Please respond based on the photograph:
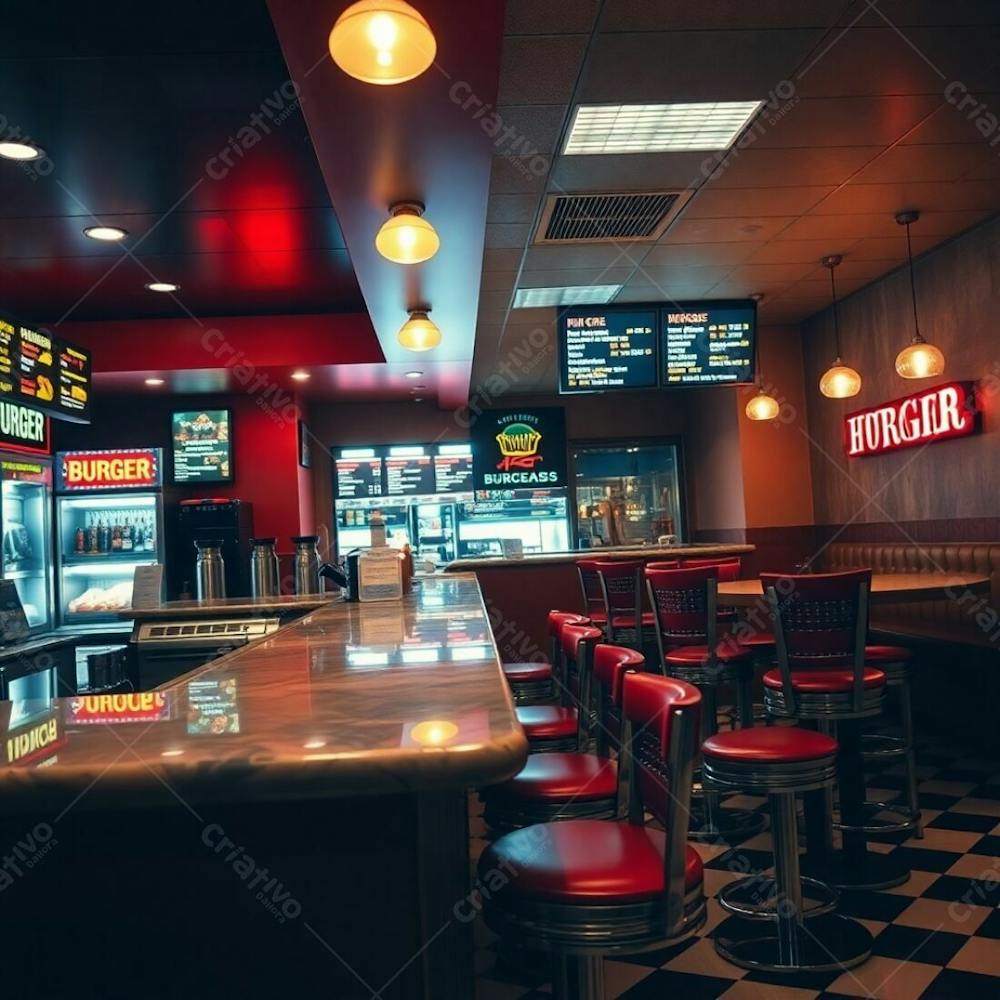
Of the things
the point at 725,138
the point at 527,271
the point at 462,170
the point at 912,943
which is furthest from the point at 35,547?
the point at 912,943

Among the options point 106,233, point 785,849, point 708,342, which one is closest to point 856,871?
point 785,849

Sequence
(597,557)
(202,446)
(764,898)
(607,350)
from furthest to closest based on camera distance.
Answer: (202,446)
(607,350)
(597,557)
(764,898)

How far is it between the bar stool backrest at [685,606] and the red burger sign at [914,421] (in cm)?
258

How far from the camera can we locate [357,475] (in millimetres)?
9312

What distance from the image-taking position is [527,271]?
5715mm

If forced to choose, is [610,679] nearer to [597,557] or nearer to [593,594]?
[593,594]

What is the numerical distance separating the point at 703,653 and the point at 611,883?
2.52 meters

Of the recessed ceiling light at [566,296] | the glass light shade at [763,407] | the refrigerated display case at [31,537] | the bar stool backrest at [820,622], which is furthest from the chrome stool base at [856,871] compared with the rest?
the refrigerated display case at [31,537]

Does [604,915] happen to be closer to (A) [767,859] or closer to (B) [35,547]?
(A) [767,859]

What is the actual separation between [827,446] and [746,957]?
535 centimetres

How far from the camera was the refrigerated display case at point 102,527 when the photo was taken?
6.39 m

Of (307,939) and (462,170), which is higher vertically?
(462,170)

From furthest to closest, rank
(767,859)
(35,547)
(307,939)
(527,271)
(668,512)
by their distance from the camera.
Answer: (668,512) < (35,547) < (527,271) < (767,859) < (307,939)

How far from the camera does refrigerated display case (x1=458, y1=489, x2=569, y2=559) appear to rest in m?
9.62
